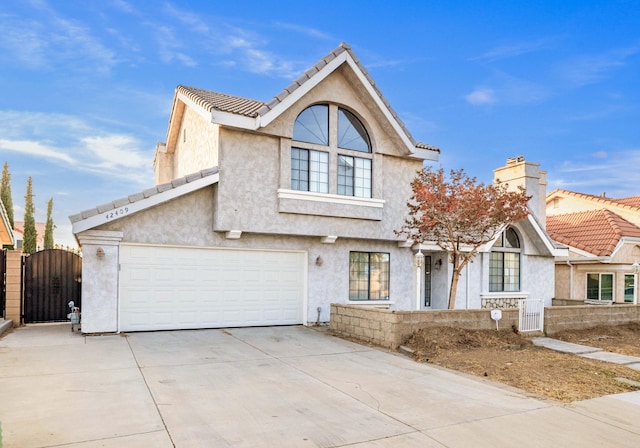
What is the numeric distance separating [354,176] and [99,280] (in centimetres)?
774

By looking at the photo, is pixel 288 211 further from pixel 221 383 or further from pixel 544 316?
pixel 544 316

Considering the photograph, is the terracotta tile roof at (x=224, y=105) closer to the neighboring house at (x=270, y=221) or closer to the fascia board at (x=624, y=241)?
the neighboring house at (x=270, y=221)

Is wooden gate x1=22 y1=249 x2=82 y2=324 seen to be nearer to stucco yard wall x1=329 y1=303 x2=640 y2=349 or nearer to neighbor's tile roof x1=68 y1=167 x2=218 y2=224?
neighbor's tile roof x1=68 y1=167 x2=218 y2=224

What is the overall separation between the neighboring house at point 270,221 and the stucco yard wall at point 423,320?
167cm

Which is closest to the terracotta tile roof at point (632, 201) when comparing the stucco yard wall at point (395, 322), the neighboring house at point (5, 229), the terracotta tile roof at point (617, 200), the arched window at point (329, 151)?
the terracotta tile roof at point (617, 200)

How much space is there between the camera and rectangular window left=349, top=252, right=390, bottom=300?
1496 centimetres

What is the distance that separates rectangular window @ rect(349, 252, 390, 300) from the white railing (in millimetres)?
4332

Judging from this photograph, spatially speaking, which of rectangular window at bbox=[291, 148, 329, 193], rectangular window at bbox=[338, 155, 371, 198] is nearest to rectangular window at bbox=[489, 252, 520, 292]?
rectangular window at bbox=[338, 155, 371, 198]

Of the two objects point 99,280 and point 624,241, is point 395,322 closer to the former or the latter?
point 99,280

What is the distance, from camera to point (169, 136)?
1833 centimetres

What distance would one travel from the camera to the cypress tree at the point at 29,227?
91.6 ft

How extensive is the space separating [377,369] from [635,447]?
14.0 ft

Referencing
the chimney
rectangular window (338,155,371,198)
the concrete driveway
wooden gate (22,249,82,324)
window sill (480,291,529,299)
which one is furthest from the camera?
the chimney

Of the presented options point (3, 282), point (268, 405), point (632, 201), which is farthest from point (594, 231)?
point (3, 282)
